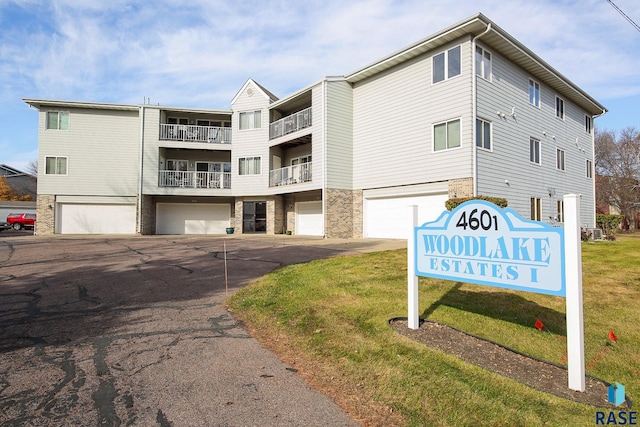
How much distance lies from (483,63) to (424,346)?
48.8 feet

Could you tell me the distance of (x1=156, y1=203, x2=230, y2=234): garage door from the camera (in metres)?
26.0

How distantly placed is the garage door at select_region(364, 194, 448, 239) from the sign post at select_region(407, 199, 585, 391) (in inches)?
449

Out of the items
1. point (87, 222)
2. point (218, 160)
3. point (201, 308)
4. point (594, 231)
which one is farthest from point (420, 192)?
point (87, 222)

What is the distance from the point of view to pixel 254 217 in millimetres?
24812

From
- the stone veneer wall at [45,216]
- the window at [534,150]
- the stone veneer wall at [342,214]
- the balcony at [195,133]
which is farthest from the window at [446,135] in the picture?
the stone veneer wall at [45,216]

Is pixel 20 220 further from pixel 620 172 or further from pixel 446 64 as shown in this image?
pixel 620 172

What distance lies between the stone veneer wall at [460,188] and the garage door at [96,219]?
21.4 meters

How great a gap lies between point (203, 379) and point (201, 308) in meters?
2.57

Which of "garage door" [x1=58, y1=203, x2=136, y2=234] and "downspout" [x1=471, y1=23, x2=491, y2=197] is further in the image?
"garage door" [x1=58, y1=203, x2=136, y2=234]

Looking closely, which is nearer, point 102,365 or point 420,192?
point 102,365

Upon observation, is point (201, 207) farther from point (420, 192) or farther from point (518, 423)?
point (518, 423)

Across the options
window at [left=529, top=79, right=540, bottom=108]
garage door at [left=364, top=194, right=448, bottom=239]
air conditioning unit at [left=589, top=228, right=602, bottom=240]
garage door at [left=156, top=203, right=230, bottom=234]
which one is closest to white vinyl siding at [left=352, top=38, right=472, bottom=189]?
garage door at [left=364, top=194, right=448, bottom=239]

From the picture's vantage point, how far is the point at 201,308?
19.1 feet

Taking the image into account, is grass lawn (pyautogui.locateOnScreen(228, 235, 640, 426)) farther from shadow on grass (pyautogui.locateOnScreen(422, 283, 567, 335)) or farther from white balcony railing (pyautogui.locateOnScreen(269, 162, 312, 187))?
white balcony railing (pyautogui.locateOnScreen(269, 162, 312, 187))
